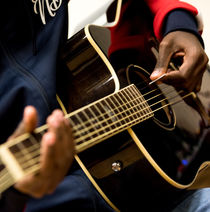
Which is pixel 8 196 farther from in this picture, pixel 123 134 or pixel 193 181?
pixel 193 181

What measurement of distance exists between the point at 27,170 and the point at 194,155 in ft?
1.71

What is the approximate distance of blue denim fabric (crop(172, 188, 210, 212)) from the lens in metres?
0.66

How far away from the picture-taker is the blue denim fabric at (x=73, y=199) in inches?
18.7

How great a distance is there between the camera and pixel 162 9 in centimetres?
80

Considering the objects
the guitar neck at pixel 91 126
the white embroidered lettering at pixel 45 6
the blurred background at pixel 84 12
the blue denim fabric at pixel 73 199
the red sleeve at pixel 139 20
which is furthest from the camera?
the blurred background at pixel 84 12

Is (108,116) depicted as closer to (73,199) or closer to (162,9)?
(73,199)

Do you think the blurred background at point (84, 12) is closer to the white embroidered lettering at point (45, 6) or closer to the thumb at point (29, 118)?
the white embroidered lettering at point (45, 6)

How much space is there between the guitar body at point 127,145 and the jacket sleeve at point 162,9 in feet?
0.64

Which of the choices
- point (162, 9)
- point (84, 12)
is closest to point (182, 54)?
point (162, 9)

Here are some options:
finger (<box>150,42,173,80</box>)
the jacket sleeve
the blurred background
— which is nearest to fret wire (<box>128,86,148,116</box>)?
finger (<box>150,42,173,80</box>)

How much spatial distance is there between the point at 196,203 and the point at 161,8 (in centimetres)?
63

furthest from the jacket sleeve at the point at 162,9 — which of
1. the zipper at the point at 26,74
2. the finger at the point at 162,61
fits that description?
the zipper at the point at 26,74

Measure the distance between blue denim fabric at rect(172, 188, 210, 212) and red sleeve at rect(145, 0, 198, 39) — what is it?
52 cm

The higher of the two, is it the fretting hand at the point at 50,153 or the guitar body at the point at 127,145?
the fretting hand at the point at 50,153
